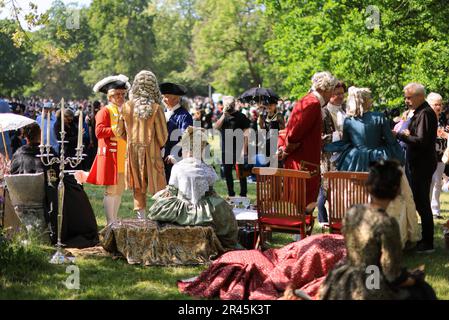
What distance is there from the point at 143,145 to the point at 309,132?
1925 millimetres

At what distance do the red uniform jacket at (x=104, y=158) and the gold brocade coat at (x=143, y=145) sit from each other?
22 cm

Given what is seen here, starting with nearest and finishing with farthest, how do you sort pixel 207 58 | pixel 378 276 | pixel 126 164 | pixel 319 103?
1. pixel 378 276
2. pixel 319 103
3. pixel 126 164
4. pixel 207 58

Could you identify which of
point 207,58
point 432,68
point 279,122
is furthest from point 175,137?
point 207,58

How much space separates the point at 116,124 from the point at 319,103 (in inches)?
95.1

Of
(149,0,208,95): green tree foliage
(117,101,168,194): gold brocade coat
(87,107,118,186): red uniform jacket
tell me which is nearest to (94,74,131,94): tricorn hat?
(87,107,118,186): red uniform jacket

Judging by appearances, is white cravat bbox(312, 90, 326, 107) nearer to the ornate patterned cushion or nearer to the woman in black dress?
the ornate patterned cushion

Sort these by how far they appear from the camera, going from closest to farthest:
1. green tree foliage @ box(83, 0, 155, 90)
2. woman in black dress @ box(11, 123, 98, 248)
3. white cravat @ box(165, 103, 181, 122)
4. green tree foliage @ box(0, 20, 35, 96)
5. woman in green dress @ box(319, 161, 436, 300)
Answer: woman in green dress @ box(319, 161, 436, 300), woman in black dress @ box(11, 123, 98, 248), white cravat @ box(165, 103, 181, 122), green tree foliage @ box(0, 20, 35, 96), green tree foliage @ box(83, 0, 155, 90)

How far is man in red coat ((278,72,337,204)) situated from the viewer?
288 inches

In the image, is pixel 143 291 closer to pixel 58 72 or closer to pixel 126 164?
pixel 126 164

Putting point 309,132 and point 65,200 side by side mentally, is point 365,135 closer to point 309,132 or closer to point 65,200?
point 309,132

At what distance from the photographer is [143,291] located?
6.00 m

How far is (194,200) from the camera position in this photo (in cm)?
717

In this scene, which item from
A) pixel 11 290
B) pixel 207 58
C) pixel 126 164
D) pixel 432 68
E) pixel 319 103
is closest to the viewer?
pixel 11 290
